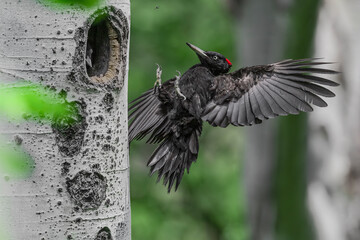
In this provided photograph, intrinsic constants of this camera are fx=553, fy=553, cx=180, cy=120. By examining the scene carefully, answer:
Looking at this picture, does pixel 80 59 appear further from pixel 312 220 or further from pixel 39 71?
pixel 312 220

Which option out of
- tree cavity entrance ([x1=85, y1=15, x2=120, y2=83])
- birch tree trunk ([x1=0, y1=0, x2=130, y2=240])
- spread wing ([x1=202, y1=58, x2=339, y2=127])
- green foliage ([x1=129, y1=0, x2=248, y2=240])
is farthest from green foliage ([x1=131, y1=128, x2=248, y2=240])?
birch tree trunk ([x1=0, y1=0, x2=130, y2=240])

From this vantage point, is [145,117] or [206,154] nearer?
[145,117]

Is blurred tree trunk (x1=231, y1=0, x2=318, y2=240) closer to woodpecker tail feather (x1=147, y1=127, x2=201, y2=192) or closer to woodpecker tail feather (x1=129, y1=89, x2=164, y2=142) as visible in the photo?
woodpecker tail feather (x1=129, y1=89, x2=164, y2=142)

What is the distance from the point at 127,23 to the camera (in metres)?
2.53

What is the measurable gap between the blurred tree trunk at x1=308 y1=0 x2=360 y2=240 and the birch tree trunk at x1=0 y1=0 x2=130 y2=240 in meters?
5.37

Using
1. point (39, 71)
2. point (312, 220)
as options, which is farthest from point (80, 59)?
point (312, 220)

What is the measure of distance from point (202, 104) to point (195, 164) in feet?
26.4

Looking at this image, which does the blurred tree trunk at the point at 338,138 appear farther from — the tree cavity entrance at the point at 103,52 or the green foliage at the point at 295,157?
the tree cavity entrance at the point at 103,52

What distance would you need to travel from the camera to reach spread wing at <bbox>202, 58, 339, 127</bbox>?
3.38m

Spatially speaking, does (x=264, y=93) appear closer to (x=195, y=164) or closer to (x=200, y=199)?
(x=195, y=164)

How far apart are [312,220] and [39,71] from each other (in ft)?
19.8

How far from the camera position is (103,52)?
2.57 meters

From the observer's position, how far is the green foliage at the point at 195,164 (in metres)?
10.7

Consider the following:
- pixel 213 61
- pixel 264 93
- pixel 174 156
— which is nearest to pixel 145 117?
pixel 174 156
